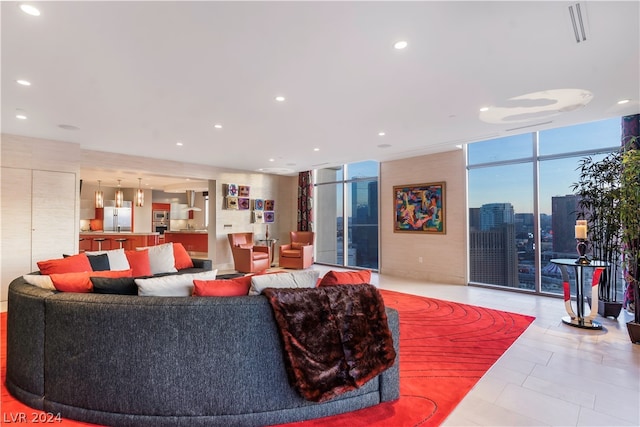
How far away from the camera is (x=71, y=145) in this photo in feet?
18.5

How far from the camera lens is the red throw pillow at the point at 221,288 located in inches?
83.4

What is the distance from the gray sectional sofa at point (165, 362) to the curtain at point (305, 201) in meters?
7.21

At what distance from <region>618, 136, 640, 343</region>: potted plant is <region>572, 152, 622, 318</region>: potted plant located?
209 mm

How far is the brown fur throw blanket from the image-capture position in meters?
1.92

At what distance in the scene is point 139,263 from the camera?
428cm

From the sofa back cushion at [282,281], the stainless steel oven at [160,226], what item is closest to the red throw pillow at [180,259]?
the sofa back cushion at [282,281]

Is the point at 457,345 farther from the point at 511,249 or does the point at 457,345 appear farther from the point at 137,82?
the point at 137,82

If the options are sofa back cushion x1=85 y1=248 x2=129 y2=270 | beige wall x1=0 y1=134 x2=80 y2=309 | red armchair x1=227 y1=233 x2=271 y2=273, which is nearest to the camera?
sofa back cushion x1=85 y1=248 x2=129 y2=270

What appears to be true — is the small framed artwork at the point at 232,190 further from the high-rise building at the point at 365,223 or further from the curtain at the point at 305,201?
the high-rise building at the point at 365,223

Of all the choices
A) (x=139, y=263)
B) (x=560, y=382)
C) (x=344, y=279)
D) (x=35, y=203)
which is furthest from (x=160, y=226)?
(x=560, y=382)

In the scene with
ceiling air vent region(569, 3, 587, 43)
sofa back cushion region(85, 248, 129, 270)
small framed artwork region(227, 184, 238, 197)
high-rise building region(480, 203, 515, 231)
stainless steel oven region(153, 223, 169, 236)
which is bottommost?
sofa back cushion region(85, 248, 129, 270)

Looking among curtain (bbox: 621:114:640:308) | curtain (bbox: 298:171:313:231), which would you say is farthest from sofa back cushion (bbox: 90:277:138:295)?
curtain (bbox: 298:171:313:231)

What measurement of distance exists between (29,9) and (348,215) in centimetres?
739

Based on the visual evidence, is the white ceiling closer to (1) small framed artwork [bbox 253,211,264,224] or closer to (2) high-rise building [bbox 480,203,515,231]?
(2) high-rise building [bbox 480,203,515,231]
